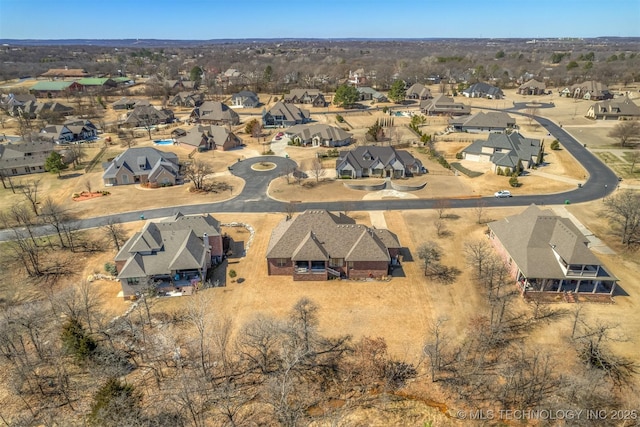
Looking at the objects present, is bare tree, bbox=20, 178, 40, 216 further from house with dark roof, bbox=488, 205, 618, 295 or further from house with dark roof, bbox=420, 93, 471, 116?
house with dark roof, bbox=420, 93, 471, 116

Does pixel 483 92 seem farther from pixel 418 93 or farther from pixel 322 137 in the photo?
pixel 322 137

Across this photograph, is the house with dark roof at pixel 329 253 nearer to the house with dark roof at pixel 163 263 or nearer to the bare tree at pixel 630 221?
the house with dark roof at pixel 163 263

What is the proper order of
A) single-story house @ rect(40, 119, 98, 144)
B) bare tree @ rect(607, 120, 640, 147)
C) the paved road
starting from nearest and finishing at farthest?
1. the paved road
2. bare tree @ rect(607, 120, 640, 147)
3. single-story house @ rect(40, 119, 98, 144)

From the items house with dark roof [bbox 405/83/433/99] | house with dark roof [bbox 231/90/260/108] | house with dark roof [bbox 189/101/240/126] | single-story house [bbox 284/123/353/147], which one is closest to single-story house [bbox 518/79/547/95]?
house with dark roof [bbox 405/83/433/99]

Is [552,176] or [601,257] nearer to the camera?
[601,257]

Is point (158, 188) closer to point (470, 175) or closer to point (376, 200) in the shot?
point (376, 200)

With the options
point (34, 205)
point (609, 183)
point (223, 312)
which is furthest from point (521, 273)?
point (34, 205)
